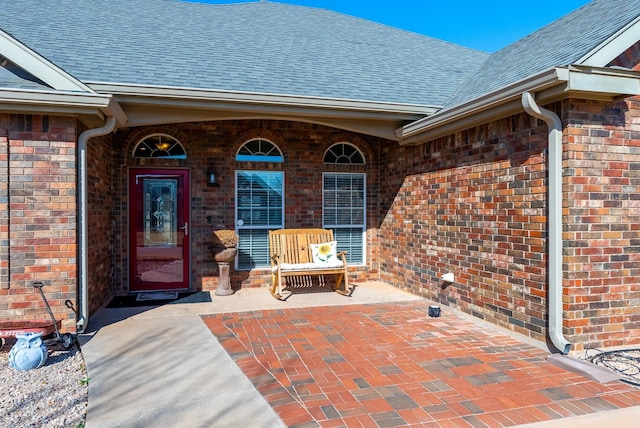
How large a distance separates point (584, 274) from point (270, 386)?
3122mm

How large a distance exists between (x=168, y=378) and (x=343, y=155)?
530cm

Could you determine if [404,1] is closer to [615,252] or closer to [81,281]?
[615,252]

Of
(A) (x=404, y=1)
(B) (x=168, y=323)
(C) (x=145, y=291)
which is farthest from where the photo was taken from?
(A) (x=404, y=1)

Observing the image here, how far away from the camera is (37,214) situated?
181 inches

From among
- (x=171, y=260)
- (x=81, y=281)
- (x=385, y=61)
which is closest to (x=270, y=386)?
(x=81, y=281)

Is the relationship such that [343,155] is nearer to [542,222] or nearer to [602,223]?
[542,222]

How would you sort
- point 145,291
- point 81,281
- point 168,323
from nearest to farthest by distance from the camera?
point 81,281
point 168,323
point 145,291

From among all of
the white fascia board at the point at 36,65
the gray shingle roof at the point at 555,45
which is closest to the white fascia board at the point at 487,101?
the gray shingle roof at the point at 555,45

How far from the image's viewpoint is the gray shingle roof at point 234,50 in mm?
6094

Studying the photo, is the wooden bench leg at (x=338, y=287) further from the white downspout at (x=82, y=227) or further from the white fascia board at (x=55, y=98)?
the white fascia board at (x=55, y=98)

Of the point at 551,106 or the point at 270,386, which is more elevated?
the point at 551,106

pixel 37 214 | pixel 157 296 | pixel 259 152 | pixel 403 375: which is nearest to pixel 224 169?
pixel 259 152

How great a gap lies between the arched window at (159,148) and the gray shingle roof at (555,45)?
4.42 meters

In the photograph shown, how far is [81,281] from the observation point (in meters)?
4.84
